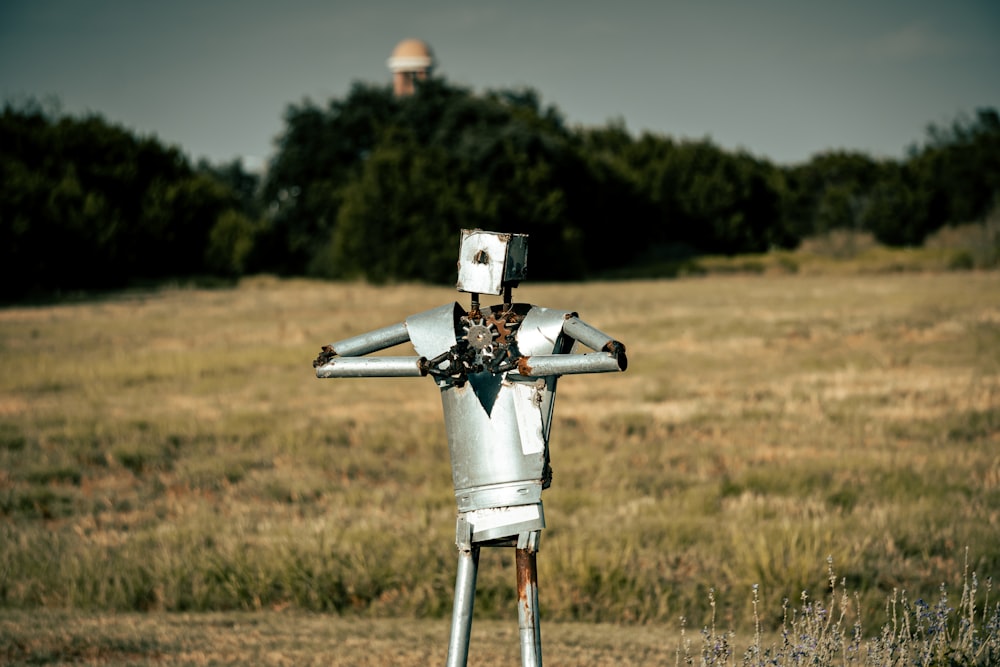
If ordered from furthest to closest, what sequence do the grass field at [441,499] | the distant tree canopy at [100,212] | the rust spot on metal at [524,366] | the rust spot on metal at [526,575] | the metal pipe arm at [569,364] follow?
the distant tree canopy at [100,212] → the grass field at [441,499] → the rust spot on metal at [526,575] → the rust spot on metal at [524,366] → the metal pipe arm at [569,364]

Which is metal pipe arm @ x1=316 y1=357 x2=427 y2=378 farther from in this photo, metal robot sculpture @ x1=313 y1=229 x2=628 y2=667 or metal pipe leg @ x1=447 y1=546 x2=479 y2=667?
metal pipe leg @ x1=447 y1=546 x2=479 y2=667

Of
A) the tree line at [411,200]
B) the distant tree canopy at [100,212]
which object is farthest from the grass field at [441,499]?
the tree line at [411,200]

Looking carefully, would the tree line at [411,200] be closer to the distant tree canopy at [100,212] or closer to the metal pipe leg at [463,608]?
the distant tree canopy at [100,212]

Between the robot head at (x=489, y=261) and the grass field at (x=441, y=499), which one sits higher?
the robot head at (x=489, y=261)

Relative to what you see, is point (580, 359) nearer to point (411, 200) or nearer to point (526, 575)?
point (526, 575)

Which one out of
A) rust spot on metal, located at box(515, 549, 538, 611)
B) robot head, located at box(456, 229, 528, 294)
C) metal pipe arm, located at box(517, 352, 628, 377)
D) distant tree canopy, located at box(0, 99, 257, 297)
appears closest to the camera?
metal pipe arm, located at box(517, 352, 628, 377)

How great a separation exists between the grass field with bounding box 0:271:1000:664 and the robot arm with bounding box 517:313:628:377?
195 cm

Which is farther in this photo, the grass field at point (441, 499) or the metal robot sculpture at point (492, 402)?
the grass field at point (441, 499)

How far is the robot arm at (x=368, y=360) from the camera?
4844 mm

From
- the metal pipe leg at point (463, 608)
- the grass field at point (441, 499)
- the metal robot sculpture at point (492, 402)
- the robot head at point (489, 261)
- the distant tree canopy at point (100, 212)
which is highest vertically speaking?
the distant tree canopy at point (100, 212)

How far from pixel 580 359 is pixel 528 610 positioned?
3.44ft

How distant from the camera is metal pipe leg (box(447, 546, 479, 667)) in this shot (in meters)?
4.96

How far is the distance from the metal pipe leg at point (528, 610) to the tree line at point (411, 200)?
151 feet

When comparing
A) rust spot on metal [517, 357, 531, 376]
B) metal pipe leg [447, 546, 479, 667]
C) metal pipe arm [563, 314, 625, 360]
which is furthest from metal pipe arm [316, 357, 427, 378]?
metal pipe leg [447, 546, 479, 667]
